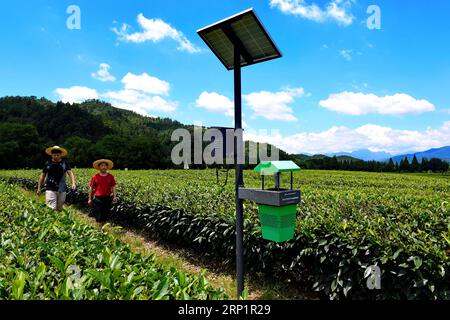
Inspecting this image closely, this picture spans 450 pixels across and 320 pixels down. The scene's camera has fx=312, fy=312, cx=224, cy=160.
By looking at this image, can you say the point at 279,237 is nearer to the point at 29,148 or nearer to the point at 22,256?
the point at 22,256

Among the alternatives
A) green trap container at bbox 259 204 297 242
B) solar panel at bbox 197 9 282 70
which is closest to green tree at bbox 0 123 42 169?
solar panel at bbox 197 9 282 70

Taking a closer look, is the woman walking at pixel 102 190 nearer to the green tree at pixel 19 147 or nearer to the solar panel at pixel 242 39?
the solar panel at pixel 242 39

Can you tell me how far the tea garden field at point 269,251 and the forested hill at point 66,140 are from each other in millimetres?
49484

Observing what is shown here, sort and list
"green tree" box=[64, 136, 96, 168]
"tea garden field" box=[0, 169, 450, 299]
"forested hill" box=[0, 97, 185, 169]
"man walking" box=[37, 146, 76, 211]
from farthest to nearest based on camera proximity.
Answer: "green tree" box=[64, 136, 96, 168]
"forested hill" box=[0, 97, 185, 169]
"man walking" box=[37, 146, 76, 211]
"tea garden field" box=[0, 169, 450, 299]

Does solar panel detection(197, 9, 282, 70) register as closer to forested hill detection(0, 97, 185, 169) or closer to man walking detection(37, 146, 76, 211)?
man walking detection(37, 146, 76, 211)

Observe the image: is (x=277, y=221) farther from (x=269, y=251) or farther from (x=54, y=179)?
(x=54, y=179)

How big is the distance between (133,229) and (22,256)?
21.2 feet

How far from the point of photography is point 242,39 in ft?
10.9

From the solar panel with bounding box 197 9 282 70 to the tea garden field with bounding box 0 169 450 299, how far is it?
7.75ft

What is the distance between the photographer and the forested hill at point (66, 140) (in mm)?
60312

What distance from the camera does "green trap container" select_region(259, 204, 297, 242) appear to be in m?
2.97

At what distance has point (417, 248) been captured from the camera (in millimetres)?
3367

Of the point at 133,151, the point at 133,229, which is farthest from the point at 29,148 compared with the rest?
the point at 133,229

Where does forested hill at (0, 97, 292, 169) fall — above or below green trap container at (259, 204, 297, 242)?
above
